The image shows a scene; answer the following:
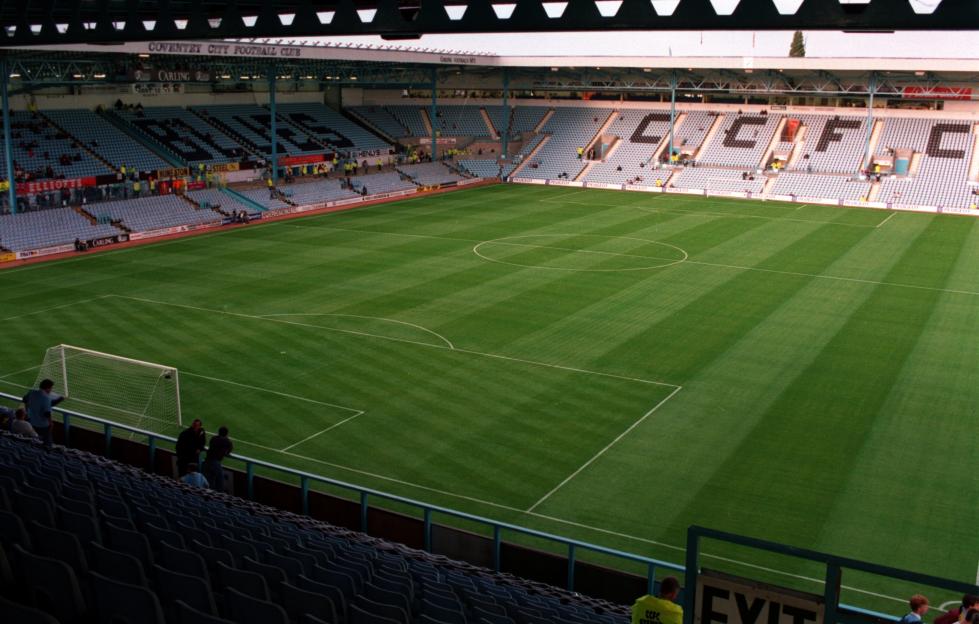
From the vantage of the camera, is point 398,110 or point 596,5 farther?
point 398,110

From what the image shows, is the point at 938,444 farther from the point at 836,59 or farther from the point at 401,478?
the point at 836,59

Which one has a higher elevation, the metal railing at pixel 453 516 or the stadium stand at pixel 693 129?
the stadium stand at pixel 693 129

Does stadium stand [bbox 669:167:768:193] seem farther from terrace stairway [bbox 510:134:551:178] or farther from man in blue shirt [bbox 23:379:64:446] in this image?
man in blue shirt [bbox 23:379:64:446]

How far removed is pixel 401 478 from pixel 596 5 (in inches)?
432

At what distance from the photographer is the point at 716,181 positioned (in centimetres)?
6825

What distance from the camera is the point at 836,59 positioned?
208 feet

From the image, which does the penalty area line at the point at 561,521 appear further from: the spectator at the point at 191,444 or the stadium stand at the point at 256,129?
the stadium stand at the point at 256,129

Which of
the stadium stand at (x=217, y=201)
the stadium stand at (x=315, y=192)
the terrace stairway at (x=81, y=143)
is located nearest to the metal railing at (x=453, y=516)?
the stadium stand at (x=217, y=201)

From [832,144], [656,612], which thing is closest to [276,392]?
[656,612]

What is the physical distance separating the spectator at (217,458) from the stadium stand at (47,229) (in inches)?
1226

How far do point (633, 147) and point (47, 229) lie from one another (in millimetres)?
46948

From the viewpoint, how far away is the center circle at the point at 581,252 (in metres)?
39.6

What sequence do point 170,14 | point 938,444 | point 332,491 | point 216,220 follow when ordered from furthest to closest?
point 216,220 → point 938,444 → point 332,491 → point 170,14

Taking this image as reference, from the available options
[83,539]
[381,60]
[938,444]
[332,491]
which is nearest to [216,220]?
[381,60]
